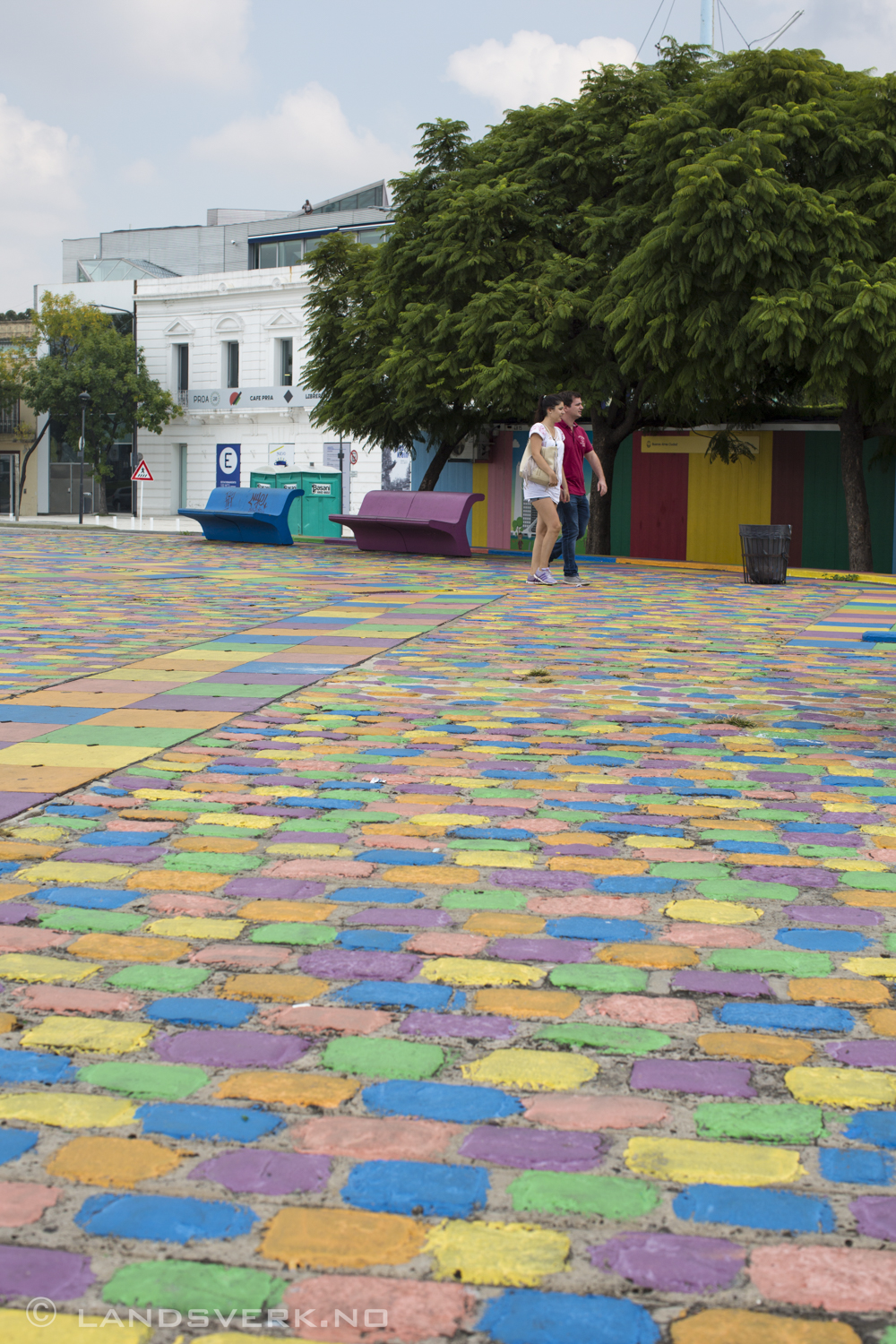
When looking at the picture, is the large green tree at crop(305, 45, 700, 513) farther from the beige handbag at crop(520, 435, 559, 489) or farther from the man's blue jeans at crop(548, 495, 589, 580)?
the beige handbag at crop(520, 435, 559, 489)

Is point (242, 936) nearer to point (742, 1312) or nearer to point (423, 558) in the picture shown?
point (742, 1312)

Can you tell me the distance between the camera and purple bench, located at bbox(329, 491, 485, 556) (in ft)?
67.3

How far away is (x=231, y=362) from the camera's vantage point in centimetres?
4859

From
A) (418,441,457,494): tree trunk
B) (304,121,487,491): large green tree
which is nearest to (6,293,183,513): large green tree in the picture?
(418,441,457,494): tree trunk

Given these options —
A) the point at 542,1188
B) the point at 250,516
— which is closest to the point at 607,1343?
the point at 542,1188

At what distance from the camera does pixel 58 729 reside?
5.93 metres

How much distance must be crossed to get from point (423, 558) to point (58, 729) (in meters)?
14.6

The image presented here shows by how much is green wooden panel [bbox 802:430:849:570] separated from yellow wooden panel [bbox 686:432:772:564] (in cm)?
78

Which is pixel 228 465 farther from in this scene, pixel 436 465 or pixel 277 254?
pixel 436 465

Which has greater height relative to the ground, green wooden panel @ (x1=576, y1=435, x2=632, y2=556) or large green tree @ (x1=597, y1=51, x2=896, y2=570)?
large green tree @ (x1=597, y1=51, x2=896, y2=570)

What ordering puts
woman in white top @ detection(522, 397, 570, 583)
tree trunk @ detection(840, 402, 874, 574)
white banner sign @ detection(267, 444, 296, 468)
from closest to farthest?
woman in white top @ detection(522, 397, 570, 583) → tree trunk @ detection(840, 402, 874, 574) → white banner sign @ detection(267, 444, 296, 468)

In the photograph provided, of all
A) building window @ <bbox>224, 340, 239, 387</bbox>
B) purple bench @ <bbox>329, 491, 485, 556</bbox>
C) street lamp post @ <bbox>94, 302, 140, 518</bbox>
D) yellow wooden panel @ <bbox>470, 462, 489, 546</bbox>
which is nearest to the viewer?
purple bench @ <bbox>329, 491, 485, 556</bbox>

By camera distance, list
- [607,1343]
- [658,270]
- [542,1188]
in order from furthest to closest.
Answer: [658,270] → [542,1188] → [607,1343]

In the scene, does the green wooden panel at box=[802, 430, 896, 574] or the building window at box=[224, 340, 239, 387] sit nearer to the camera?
the green wooden panel at box=[802, 430, 896, 574]
